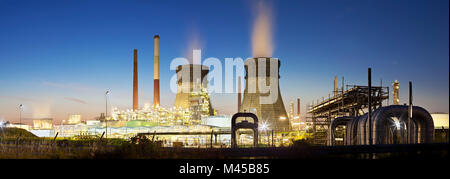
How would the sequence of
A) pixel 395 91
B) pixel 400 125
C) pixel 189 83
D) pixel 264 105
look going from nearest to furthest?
pixel 400 125
pixel 395 91
pixel 264 105
pixel 189 83

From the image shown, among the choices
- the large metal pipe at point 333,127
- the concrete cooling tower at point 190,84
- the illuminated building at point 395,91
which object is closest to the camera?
the large metal pipe at point 333,127

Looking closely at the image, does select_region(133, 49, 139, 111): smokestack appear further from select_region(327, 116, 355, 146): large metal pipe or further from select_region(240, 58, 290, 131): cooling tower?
select_region(327, 116, 355, 146): large metal pipe

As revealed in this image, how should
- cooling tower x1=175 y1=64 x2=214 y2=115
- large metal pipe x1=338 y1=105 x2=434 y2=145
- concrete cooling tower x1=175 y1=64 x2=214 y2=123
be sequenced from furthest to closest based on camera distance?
cooling tower x1=175 y1=64 x2=214 y2=115
concrete cooling tower x1=175 y1=64 x2=214 y2=123
large metal pipe x1=338 y1=105 x2=434 y2=145

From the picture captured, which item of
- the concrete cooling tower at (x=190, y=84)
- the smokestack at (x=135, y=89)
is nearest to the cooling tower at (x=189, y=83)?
the concrete cooling tower at (x=190, y=84)

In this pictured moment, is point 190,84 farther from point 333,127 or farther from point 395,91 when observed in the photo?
point 333,127

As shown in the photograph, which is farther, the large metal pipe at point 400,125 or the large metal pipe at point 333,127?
the large metal pipe at point 333,127

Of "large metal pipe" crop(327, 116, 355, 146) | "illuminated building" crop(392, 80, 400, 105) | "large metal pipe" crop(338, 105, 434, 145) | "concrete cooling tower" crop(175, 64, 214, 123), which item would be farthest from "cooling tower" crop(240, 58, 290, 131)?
"large metal pipe" crop(338, 105, 434, 145)

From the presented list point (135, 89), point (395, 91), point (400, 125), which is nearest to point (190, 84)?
point (135, 89)

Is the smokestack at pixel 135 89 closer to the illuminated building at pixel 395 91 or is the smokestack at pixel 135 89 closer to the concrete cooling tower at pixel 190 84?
the concrete cooling tower at pixel 190 84
